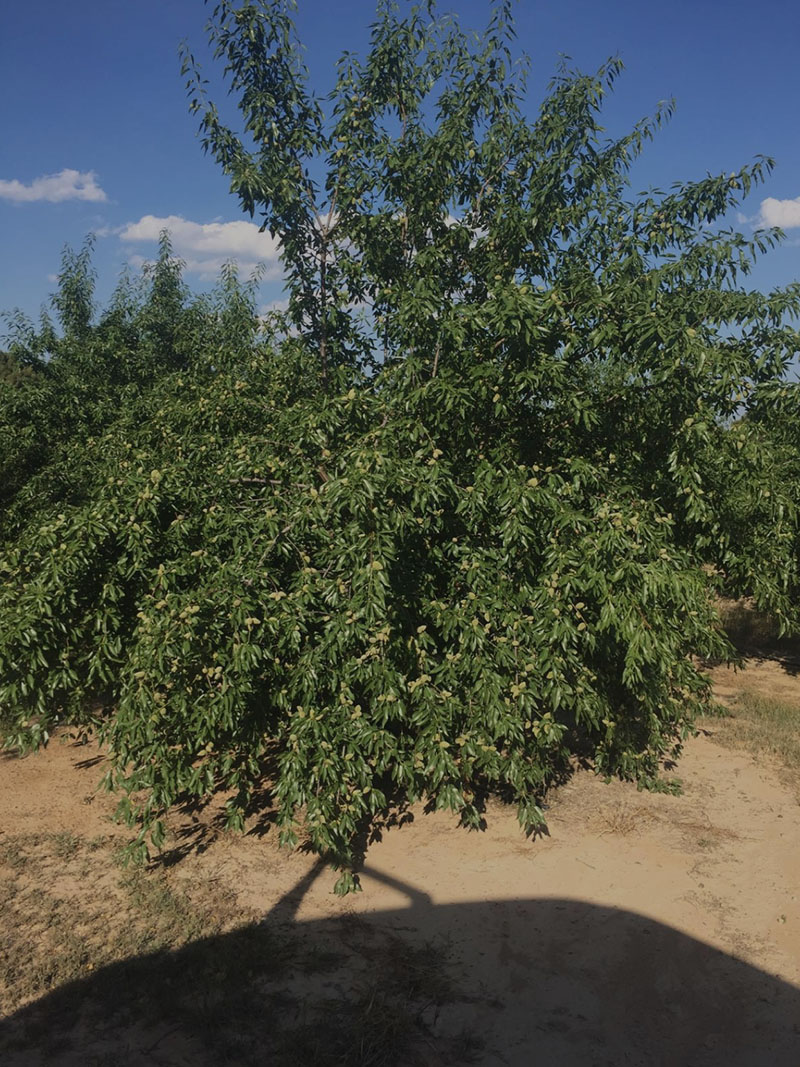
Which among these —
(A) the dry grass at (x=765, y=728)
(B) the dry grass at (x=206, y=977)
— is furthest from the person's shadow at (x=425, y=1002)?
(A) the dry grass at (x=765, y=728)

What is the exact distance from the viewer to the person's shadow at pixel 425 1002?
3.87m

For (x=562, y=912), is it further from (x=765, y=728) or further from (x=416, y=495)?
(x=765, y=728)

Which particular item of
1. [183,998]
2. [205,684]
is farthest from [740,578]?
[183,998]

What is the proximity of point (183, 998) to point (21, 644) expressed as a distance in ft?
7.17

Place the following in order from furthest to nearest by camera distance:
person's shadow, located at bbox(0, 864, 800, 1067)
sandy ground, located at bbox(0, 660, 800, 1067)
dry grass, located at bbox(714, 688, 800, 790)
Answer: dry grass, located at bbox(714, 688, 800, 790) < sandy ground, located at bbox(0, 660, 800, 1067) < person's shadow, located at bbox(0, 864, 800, 1067)

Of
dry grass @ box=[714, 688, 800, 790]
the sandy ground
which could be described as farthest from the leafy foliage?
dry grass @ box=[714, 688, 800, 790]

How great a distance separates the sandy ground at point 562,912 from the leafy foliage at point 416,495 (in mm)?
474

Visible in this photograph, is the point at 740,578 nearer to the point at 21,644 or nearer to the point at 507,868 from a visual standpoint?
the point at 507,868

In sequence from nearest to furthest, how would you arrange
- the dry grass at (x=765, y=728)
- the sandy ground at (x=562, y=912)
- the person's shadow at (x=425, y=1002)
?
the person's shadow at (x=425, y=1002), the sandy ground at (x=562, y=912), the dry grass at (x=765, y=728)

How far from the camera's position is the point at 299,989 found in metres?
4.35

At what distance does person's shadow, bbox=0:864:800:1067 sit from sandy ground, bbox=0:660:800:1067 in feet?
0.05

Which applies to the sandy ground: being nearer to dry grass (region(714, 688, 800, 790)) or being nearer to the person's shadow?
the person's shadow

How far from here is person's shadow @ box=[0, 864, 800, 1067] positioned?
152 inches

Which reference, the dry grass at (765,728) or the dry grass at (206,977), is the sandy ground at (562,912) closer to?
the dry grass at (206,977)
